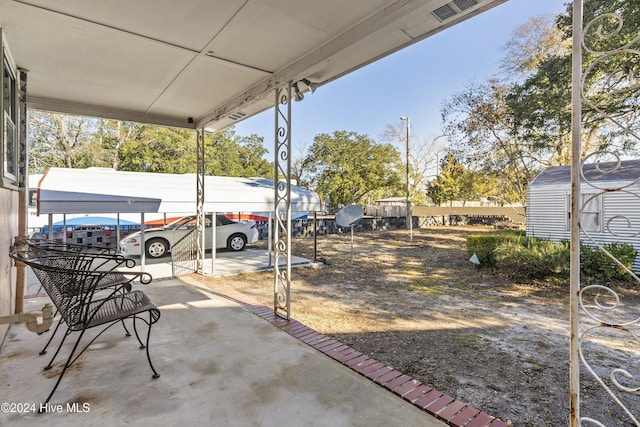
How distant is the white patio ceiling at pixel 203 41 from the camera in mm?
2463

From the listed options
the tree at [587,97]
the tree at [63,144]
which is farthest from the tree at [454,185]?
the tree at [63,144]

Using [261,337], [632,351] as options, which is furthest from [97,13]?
[632,351]

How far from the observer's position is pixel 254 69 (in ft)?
12.1

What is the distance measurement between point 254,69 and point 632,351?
5.22 metres

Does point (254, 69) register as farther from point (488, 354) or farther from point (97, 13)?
point (488, 354)

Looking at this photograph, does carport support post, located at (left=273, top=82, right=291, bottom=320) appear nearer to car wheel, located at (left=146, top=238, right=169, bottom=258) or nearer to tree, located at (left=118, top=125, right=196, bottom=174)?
car wheel, located at (left=146, top=238, right=169, bottom=258)

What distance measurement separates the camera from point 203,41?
301 cm

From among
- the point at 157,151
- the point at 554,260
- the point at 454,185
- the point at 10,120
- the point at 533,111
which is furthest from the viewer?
the point at 454,185

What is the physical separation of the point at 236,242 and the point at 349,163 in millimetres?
11170

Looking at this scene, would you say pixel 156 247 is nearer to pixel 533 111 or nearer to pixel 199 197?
pixel 199 197

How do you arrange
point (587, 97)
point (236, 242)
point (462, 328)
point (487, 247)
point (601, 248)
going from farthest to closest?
point (236, 242)
point (487, 247)
point (587, 97)
point (462, 328)
point (601, 248)

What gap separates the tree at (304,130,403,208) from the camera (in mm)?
20016

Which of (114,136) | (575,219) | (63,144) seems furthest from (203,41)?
(63,144)

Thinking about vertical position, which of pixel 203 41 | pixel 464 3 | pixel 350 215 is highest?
pixel 203 41
